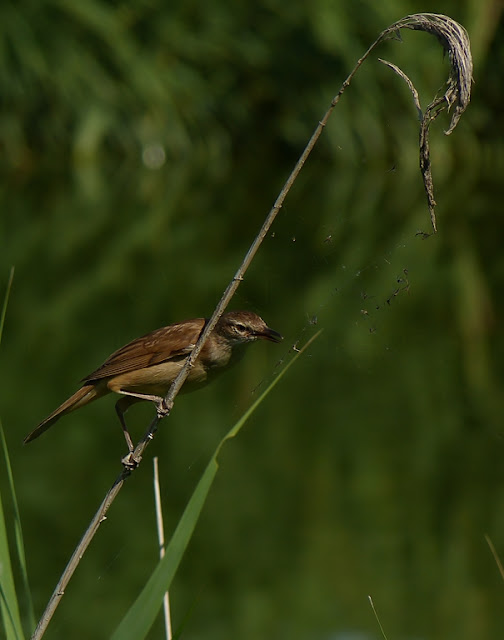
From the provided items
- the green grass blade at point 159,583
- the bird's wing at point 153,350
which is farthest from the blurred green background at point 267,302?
the bird's wing at point 153,350

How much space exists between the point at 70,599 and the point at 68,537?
0.50 meters

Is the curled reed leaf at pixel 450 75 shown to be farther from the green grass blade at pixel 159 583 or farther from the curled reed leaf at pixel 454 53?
the green grass blade at pixel 159 583

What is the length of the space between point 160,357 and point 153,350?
24 mm

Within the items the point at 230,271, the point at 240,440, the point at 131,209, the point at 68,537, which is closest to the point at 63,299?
the point at 230,271

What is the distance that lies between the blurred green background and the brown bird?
0.26 metres

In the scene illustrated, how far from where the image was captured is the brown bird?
94.5 inches

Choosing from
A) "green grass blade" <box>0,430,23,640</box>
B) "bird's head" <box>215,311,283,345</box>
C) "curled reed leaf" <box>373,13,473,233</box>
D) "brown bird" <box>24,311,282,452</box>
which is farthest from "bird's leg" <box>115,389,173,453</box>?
"curled reed leaf" <box>373,13,473,233</box>

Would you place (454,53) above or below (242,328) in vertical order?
above

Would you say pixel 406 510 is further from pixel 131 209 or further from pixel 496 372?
pixel 131 209

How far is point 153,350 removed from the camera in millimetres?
2541

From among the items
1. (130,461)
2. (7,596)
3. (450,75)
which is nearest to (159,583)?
(7,596)

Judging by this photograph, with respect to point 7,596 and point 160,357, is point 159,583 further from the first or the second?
point 160,357

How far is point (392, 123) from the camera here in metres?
15.9

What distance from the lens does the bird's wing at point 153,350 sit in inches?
98.7
